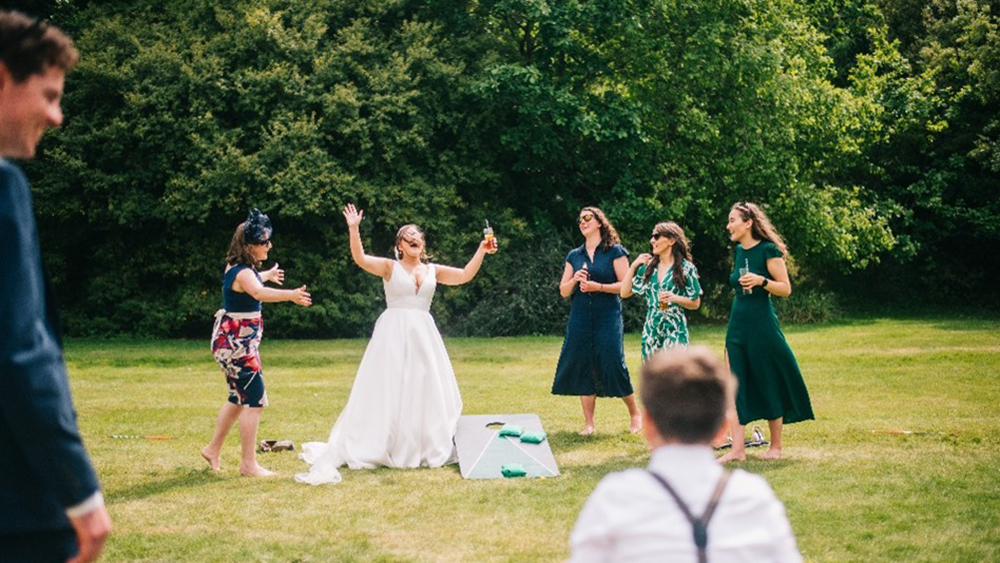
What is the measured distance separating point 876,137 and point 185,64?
817 inches

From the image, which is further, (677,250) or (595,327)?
(595,327)

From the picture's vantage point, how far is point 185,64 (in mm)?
24266

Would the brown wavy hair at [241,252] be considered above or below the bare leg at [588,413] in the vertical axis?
above

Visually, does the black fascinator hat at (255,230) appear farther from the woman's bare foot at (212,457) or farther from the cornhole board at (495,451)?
the cornhole board at (495,451)

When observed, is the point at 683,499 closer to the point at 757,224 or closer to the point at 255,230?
the point at 255,230

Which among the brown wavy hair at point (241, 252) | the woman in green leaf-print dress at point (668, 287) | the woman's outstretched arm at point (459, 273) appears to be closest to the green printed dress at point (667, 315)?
the woman in green leaf-print dress at point (668, 287)

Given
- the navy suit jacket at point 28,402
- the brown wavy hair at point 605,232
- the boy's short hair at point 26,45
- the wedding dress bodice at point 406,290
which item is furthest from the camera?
the brown wavy hair at point 605,232

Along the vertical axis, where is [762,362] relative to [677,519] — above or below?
below

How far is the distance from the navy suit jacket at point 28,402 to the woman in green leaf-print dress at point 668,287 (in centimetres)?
810

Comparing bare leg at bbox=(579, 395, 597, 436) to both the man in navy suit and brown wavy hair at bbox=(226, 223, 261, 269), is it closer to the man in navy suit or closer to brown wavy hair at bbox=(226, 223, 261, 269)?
brown wavy hair at bbox=(226, 223, 261, 269)

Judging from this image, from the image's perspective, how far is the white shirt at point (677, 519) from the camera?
268 cm

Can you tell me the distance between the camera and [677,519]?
2.69m

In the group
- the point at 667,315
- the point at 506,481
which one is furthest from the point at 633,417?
the point at 506,481

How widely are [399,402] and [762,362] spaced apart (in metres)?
3.54
